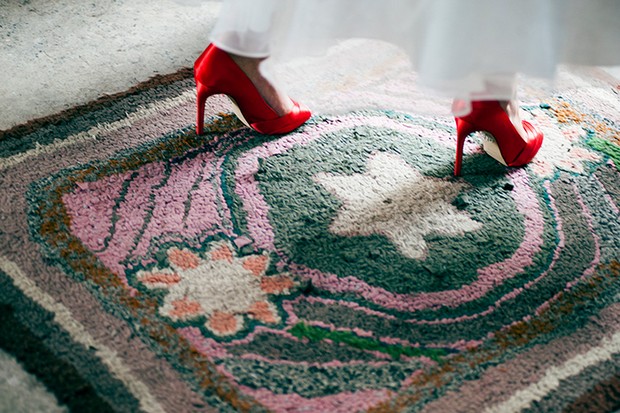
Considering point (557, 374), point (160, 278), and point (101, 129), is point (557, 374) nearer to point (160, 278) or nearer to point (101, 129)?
point (160, 278)

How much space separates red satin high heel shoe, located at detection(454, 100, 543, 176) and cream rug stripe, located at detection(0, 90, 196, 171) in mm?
519

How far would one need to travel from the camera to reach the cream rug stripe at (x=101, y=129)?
104cm

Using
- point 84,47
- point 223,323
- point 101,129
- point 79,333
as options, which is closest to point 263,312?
point 223,323

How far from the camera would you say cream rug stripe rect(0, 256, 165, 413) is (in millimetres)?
717

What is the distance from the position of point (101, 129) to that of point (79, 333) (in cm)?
46

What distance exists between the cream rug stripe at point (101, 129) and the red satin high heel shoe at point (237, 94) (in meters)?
0.12

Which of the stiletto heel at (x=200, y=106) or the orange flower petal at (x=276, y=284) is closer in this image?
the orange flower petal at (x=276, y=284)

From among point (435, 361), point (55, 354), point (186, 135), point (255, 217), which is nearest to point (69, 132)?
point (186, 135)

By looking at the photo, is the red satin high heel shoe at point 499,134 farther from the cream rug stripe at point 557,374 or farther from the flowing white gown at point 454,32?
the cream rug stripe at point 557,374

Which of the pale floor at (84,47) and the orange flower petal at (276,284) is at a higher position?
the pale floor at (84,47)

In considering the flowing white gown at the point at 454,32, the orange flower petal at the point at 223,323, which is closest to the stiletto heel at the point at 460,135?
the flowing white gown at the point at 454,32

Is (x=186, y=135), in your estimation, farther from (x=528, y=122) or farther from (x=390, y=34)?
(x=528, y=122)

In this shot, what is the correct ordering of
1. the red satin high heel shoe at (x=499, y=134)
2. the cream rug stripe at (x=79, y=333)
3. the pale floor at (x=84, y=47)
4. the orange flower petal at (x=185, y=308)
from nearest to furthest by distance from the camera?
the cream rug stripe at (x=79, y=333) < the orange flower petal at (x=185, y=308) < the red satin high heel shoe at (x=499, y=134) < the pale floor at (x=84, y=47)

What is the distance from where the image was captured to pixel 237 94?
3.53 ft
